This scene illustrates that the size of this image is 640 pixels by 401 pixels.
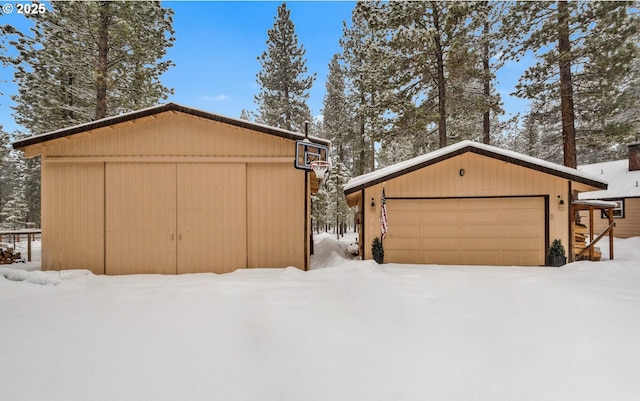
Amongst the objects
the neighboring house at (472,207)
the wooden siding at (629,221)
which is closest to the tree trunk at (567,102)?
the neighboring house at (472,207)

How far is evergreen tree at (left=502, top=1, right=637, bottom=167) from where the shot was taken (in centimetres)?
970

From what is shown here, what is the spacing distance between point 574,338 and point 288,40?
835 inches

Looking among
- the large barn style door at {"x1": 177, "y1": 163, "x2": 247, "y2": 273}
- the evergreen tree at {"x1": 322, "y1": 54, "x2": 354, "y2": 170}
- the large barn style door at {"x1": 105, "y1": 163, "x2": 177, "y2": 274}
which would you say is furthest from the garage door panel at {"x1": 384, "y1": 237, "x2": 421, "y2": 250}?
the evergreen tree at {"x1": 322, "y1": 54, "x2": 354, "y2": 170}

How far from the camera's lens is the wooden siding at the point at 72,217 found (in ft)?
22.8

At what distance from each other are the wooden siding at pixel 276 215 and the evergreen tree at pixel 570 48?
11.4 metres

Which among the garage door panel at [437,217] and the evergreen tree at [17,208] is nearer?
the garage door panel at [437,217]

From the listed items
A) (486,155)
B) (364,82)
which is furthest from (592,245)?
(364,82)

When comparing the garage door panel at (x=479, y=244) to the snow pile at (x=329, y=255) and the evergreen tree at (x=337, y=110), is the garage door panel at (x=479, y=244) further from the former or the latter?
the evergreen tree at (x=337, y=110)

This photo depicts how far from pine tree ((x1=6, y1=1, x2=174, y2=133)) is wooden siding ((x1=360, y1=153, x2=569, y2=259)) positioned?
10618mm

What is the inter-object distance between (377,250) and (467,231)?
283 cm

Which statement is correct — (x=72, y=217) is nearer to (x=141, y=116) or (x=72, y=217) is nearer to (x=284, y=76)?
(x=141, y=116)

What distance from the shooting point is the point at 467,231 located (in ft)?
27.8

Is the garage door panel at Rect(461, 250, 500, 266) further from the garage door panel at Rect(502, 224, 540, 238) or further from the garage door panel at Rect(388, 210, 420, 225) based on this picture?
the garage door panel at Rect(388, 210, 420, 225)

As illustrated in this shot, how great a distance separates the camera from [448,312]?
14.2 ft
